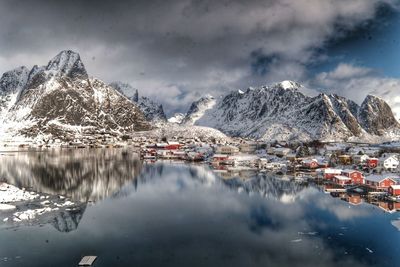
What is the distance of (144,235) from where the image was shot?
26.2 m

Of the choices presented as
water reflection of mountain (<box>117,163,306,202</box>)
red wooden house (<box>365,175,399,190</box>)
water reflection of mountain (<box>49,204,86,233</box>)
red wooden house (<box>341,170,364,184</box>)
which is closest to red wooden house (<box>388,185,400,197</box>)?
red wooden house (<box>365,175,399,190</box>)

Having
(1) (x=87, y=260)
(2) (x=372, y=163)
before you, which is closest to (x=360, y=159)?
(2) (x=372, y=163)

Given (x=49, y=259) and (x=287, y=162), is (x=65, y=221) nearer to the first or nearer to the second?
(x=49, y=259)

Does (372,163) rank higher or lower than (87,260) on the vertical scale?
higher

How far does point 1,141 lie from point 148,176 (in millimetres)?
111459

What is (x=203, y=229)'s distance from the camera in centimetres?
2812

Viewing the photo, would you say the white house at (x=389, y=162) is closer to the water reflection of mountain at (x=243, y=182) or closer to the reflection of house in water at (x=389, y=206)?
the water reflection of mountain at (x=243, y=182)

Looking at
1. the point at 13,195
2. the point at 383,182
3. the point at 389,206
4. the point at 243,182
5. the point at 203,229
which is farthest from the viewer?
the point at 243,182

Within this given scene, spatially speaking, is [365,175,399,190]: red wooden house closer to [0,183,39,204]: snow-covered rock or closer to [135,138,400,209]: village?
[135,138,400,209]: village

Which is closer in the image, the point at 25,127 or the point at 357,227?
the point at 357,227

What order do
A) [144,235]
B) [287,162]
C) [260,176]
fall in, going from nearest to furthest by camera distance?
[144,235] → [260,176] → [287,162]

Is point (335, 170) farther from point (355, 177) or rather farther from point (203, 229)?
point (203, 229)

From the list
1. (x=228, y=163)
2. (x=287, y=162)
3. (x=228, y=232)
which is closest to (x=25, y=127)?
(x=228, y=163)

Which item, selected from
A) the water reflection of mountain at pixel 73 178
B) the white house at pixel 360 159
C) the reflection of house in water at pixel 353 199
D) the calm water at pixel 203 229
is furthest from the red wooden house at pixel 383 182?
the water reflection of mountain at pixel 73 178
